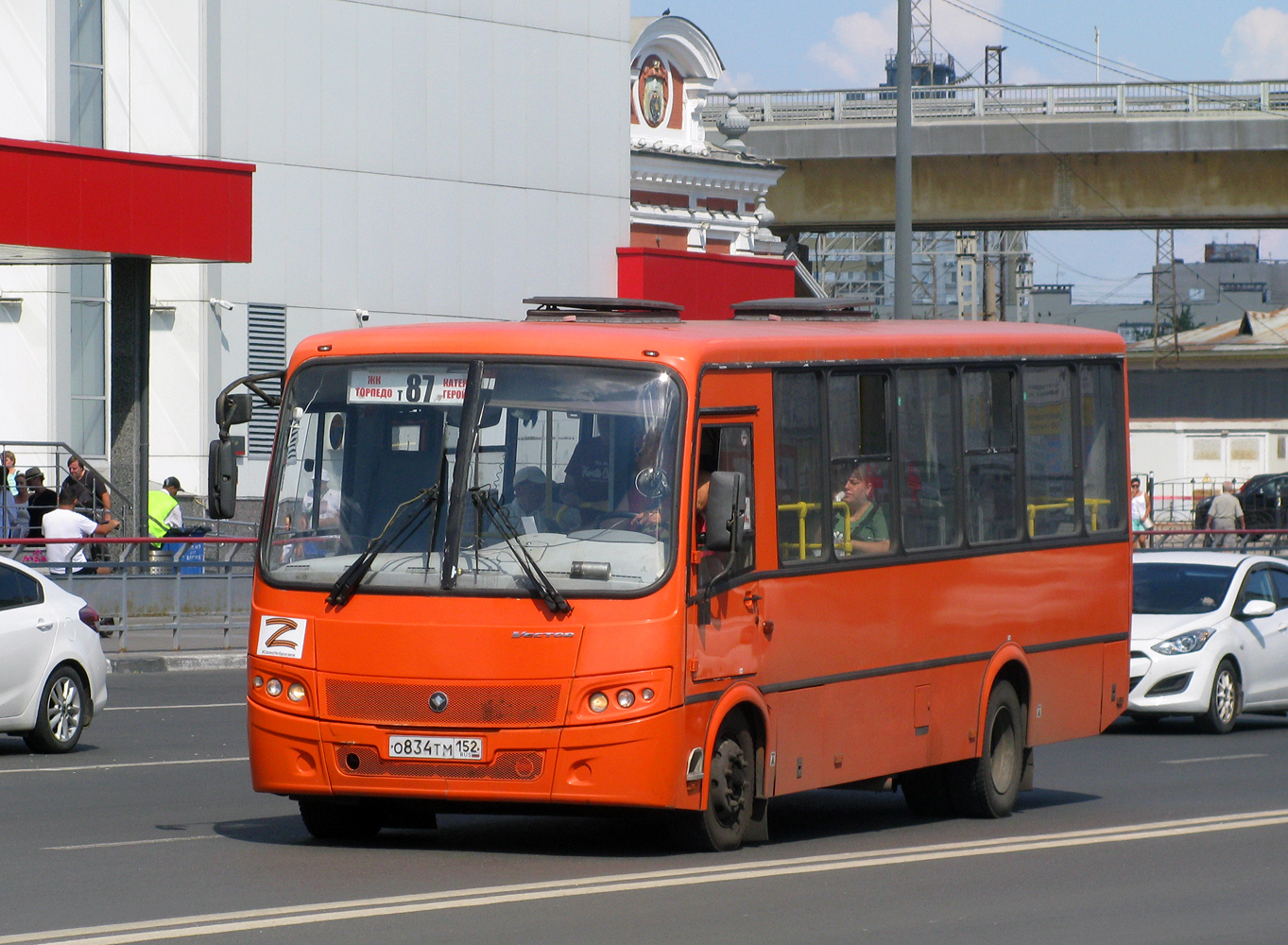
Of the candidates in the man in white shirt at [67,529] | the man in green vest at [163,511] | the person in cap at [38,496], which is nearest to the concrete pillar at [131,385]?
the man in green vest at [163,511]

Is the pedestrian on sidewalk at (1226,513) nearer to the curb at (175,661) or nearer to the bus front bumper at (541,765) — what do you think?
the curb at (175,661)

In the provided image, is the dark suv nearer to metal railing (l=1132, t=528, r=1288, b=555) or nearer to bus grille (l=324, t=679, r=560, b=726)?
metal railing (l=1132, t=528, r=1288, b=555)

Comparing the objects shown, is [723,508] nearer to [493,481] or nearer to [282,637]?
[493,481]

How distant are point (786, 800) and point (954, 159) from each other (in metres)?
34.9

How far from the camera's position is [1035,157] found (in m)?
46.5

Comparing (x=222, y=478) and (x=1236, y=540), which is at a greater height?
(x=222, y=478)

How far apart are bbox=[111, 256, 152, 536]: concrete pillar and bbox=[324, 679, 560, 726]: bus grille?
A: 1782 cm

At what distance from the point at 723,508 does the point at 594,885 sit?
1.71 metres

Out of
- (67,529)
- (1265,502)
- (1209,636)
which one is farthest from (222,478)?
(1265,502)

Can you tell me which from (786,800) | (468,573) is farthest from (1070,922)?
(786,800)

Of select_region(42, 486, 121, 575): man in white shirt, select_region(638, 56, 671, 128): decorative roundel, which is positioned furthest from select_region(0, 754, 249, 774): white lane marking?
select_region(638, 56, 671, 128): decorative roundel

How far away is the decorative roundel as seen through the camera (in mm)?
42938

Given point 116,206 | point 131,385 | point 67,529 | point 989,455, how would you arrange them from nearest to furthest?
point 989,455, point 67,529, point 116,206, point 131,385

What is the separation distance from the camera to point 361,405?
34.2 feet
